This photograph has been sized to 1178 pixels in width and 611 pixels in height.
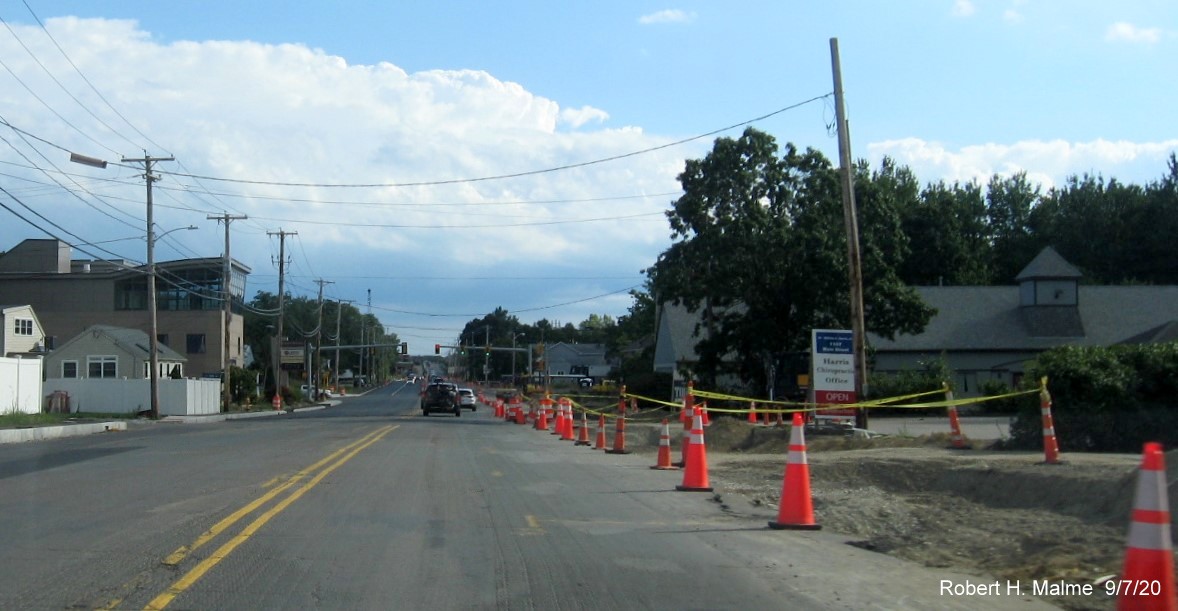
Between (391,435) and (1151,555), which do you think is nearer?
(1151,555)

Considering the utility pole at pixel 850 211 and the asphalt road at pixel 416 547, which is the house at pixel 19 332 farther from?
the utility pole at pixel 850 211

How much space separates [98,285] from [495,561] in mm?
82622

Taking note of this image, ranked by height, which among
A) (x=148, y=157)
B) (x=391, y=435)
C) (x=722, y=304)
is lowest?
(x=391, y=435)

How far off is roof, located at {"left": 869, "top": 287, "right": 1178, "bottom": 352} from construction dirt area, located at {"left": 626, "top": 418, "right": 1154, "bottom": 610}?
1365 inches

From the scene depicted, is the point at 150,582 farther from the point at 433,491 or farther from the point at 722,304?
the point at 722,304

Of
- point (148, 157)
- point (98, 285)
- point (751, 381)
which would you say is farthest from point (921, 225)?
point (98, 285)

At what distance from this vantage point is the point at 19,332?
61969 millimetres

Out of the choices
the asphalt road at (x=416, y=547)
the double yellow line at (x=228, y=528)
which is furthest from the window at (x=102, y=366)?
the double yellow line at (x=228, y=528)

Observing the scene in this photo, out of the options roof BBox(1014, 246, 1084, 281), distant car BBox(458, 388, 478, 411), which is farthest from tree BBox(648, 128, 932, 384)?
distant car BBox(458, 388, 478, 411)

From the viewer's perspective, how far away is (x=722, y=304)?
4650 cm

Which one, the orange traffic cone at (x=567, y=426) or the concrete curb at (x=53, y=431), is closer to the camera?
the concrete curb at (x=53, y=431)

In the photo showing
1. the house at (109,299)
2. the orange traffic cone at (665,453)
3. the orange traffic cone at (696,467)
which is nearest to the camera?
the orange traffic cone at (696,467)

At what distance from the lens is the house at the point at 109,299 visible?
81438 millimetres

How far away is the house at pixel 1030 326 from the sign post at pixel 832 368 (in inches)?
1045
